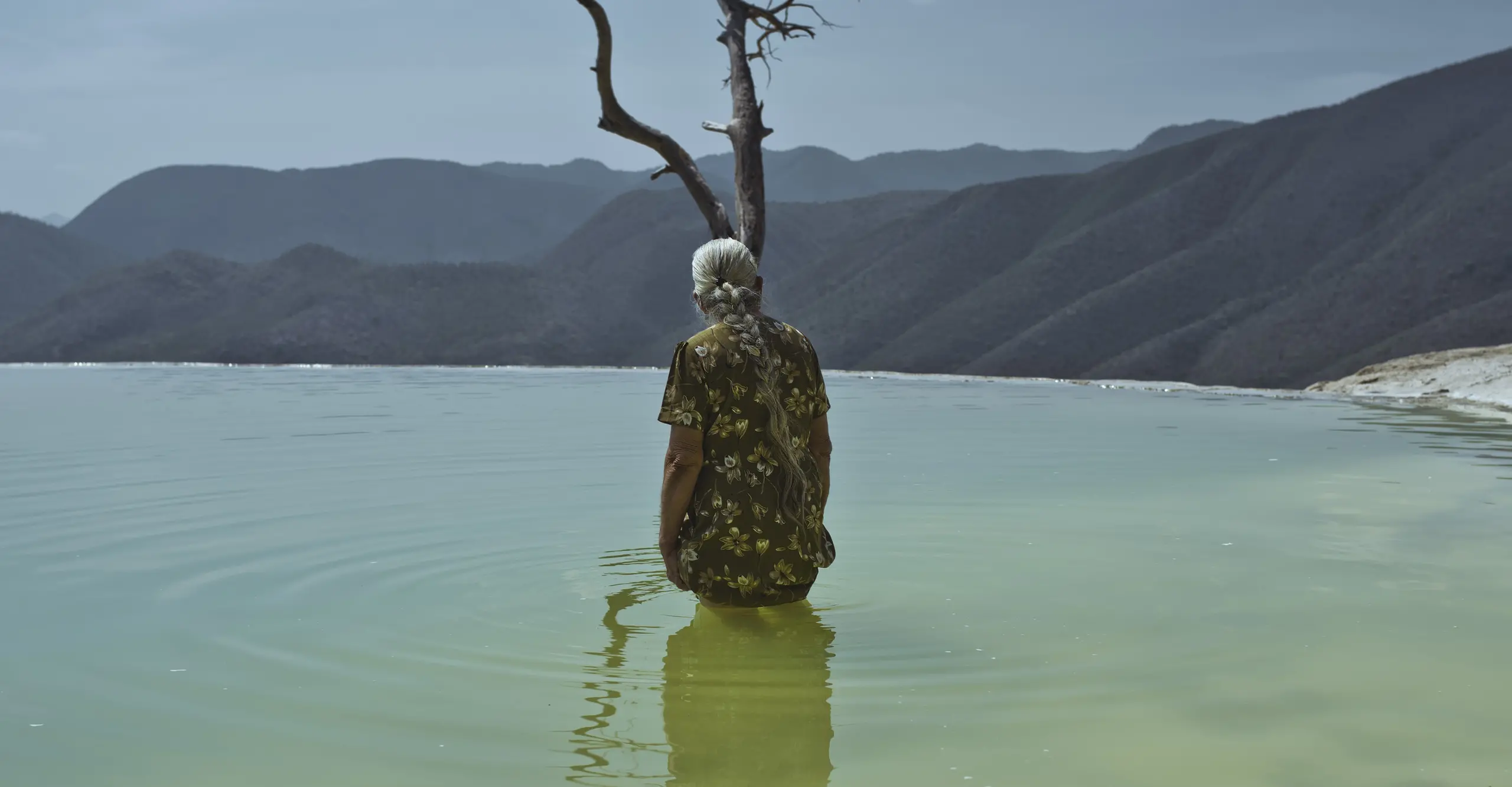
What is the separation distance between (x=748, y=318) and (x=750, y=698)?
4.68 feet

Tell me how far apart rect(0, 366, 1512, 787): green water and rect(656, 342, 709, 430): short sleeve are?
91 cm

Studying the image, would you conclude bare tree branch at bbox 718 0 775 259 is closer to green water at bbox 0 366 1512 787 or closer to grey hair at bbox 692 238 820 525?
green water at bbox 0 366 1512 787

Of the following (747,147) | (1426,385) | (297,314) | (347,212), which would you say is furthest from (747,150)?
(347,212)

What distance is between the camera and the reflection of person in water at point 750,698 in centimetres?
378

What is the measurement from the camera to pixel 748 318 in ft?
16.7

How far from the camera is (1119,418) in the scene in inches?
958

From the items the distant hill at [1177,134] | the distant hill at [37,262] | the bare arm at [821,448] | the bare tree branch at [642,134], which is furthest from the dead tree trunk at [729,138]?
the distant hill at [1177,134]

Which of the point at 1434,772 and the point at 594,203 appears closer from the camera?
the point at 1434,772

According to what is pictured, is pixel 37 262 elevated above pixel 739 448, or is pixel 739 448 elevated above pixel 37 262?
pixel 37 262

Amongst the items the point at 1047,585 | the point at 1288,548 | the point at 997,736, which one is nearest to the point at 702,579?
the point at 997,736

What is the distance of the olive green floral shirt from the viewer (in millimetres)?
A: 5051

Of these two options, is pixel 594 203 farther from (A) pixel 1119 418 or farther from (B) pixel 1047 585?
(B) pixel 1047 585

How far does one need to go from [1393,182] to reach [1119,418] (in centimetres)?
5174

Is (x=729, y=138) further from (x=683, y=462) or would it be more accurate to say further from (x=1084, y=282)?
(x=1084, y=282)
